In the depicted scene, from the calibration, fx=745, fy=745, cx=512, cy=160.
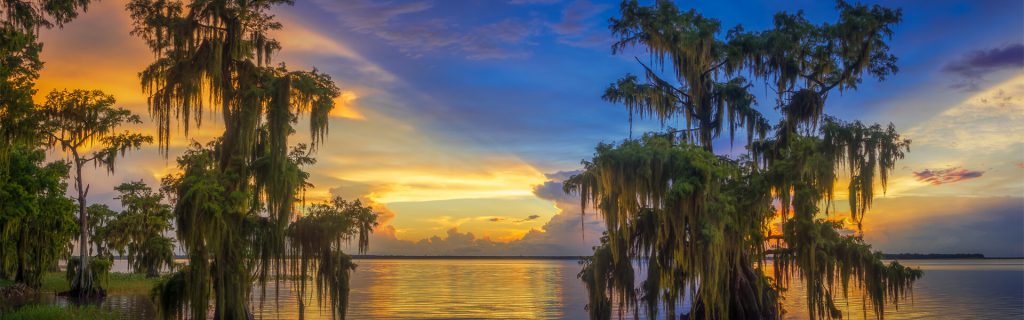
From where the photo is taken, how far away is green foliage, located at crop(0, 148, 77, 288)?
109 feet

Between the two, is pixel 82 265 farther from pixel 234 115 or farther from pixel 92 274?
pixel 234 115

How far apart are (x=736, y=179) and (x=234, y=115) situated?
18.4m

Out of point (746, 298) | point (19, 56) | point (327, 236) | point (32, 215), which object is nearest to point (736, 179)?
point (746, 298)

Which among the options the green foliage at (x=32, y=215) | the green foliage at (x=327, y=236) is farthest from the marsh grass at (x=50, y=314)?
the green foliage at (x=327, y=236)

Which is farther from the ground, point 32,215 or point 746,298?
point 32,215

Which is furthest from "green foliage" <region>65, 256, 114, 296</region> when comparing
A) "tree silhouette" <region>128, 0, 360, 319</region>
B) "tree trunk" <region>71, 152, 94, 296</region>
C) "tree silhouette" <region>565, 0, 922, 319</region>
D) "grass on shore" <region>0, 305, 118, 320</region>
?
"tree silhouette" <region>565, 0, 922, 319</region>

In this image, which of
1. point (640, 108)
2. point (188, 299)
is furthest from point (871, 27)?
point (188, 299)

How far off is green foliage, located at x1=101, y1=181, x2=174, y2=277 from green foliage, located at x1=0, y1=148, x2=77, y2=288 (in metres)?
8.20

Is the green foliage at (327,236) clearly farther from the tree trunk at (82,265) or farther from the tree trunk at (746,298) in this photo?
the tree trunk at (82,265)

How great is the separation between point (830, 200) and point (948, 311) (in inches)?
1232

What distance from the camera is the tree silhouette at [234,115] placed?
2538cm

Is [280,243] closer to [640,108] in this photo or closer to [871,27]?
[640,108]

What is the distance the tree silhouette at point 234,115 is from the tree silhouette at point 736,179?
10039mm

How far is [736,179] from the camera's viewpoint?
27.8 metres
